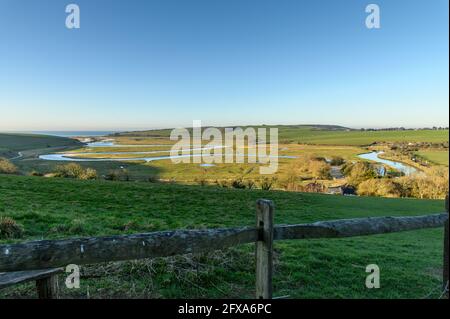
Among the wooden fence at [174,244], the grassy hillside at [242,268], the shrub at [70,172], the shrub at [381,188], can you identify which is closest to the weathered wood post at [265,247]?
the wooden fence at [174,244]

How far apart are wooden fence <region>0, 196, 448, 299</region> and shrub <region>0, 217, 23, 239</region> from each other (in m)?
6.04

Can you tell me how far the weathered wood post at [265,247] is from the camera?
3.14m

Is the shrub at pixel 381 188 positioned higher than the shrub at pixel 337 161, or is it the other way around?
the shrub at pixel 337 161

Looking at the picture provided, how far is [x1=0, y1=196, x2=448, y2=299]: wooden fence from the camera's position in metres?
2.56

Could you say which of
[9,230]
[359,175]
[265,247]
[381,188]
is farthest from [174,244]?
[359,175]

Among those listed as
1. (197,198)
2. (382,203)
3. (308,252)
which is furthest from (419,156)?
(308,252)

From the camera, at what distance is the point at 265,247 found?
10.4ft

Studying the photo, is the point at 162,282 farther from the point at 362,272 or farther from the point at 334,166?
the point at 334,166

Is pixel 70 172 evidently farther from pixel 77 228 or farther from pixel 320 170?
pixel 320 170

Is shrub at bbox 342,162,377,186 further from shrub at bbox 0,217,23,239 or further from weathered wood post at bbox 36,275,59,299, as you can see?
weathered wood post at bbox 36,275,59,299

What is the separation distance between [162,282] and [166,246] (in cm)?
248

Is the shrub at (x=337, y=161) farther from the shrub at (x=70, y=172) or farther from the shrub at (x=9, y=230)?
the shrub at (x=9, y=230)

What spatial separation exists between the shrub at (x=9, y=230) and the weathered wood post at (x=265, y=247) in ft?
22.8

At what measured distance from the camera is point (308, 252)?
23.9 ft
